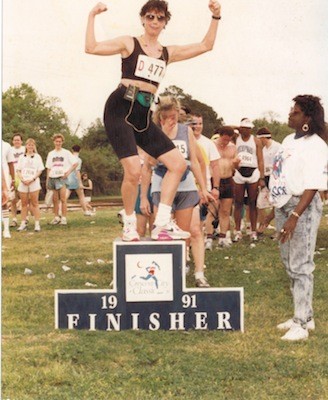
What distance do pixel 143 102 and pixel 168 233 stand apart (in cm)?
83

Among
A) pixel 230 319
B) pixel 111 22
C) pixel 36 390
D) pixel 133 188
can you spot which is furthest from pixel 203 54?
pixel 36 390

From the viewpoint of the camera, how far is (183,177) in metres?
4.79

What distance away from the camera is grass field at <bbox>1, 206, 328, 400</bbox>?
12.4ft

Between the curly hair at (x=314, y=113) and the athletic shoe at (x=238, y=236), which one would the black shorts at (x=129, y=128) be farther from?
the athletic shoe at (x=238, y=236)

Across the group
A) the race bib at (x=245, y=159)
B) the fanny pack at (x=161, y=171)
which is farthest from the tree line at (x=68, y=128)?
the race bib at (x=245, y=159)

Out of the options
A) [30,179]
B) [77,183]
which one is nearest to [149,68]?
[77,183]

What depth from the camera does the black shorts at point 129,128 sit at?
4.51 meters

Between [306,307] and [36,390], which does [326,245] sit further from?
[36,390]

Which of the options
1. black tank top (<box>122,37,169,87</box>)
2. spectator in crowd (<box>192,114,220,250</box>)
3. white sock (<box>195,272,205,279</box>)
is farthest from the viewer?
spectator in crowd (<box>192,114,220,250</box>)

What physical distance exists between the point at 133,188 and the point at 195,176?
1.50 ft

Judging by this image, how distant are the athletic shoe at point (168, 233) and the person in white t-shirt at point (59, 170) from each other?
668 millimetres

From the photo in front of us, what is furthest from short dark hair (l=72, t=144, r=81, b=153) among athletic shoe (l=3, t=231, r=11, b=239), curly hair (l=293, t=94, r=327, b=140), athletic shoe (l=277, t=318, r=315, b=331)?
athletic shoe (l=277, t=318, r=315, b=331)

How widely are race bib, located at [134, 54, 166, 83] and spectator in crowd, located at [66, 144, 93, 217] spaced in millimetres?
718

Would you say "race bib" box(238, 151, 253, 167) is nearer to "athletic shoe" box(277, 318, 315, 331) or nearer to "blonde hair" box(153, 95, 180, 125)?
"blonde hair" box(153, 95, 180, 125)
